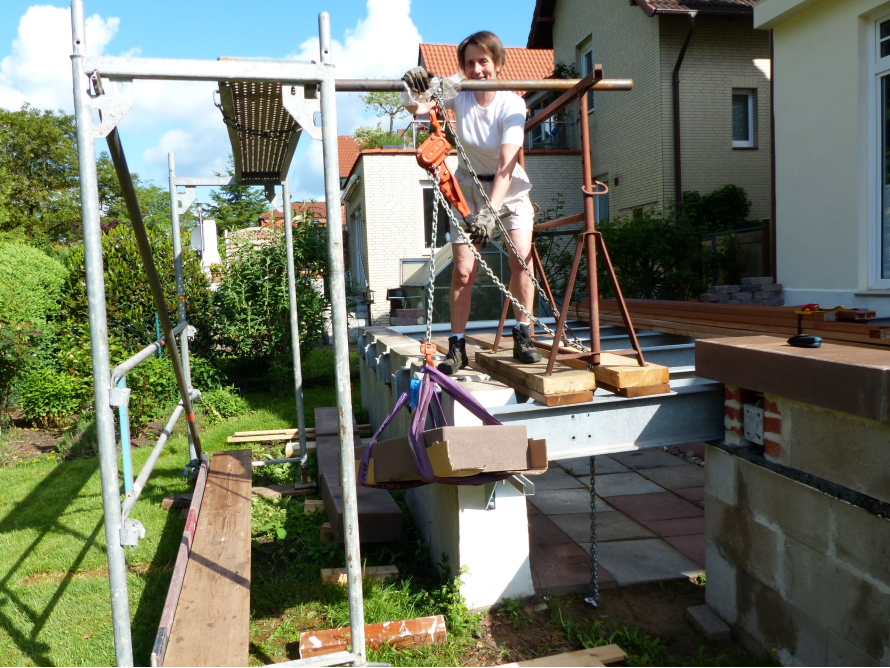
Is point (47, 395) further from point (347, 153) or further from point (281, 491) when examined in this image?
point (347, 153)

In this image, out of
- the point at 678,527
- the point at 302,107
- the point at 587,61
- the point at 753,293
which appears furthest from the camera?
the point at 587,61

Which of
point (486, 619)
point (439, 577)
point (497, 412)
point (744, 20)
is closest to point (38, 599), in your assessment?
point (439, 577)

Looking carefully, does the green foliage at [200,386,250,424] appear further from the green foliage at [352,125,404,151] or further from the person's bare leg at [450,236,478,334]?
the green foliage at [352,125,404,151]

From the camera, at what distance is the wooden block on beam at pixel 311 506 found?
212 inches

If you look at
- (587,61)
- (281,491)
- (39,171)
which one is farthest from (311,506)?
(39,171)

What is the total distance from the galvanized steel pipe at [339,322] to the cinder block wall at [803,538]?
183 cm

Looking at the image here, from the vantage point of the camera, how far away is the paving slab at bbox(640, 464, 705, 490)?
5.77 meters

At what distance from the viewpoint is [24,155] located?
3738 cm

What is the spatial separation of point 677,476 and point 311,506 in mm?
3052

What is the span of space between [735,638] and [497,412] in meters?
1.59

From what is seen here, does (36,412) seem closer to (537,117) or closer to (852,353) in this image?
(537,117)

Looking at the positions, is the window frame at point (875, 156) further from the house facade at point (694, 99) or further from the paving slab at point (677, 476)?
the house facade at point (694, 99)

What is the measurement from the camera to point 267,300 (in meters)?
10.0

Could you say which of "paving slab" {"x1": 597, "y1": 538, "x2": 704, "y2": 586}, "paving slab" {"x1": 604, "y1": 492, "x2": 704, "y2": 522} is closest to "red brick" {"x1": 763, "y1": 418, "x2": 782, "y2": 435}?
"paving slab" {"x1": 597, "y1": 538, "x2": 704, "y2": 586}
